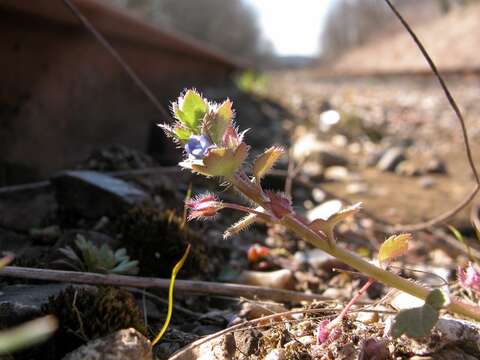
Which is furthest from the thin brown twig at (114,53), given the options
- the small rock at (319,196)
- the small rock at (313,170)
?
the small rock at (313,170)

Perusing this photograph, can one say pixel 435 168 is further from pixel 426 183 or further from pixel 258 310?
pixel 258 310

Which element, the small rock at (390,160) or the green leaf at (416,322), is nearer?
the green leaf at (416,322)

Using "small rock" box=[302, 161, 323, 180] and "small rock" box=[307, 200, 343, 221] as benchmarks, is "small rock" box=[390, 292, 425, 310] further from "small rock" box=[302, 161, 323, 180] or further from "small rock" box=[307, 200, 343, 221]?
"small rock" box=[302, 161, 323, 180]

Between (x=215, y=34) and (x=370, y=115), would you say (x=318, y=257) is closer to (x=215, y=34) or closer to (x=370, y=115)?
(x=370, y=115)

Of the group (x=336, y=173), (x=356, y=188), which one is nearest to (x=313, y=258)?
(x=356, y=188)

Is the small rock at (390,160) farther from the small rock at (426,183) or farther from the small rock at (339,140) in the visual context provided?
the small rock at (339,140)
